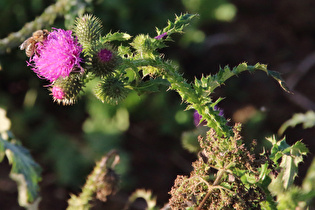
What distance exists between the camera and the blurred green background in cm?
487

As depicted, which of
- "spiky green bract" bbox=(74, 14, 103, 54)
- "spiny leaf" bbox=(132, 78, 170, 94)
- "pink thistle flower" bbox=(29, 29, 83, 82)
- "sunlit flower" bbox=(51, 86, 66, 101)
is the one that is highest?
"spiky green bract" bbox=(74, 14, 103, 54)

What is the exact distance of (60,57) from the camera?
2.23 m

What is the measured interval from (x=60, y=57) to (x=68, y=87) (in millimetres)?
157

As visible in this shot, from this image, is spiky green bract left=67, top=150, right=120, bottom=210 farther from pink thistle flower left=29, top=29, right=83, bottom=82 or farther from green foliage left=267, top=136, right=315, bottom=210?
green foliage left=267, top=136, right=315, bottom=210

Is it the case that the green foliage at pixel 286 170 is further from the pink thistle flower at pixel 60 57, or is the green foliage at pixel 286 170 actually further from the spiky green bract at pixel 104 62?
the pink thistle flower at pixel 60 57

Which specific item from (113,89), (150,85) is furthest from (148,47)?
(113,89)

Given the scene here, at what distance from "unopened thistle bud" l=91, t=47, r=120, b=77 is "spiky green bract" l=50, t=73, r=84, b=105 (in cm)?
12

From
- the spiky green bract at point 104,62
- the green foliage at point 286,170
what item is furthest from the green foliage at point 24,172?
the green foliage at point 286,170

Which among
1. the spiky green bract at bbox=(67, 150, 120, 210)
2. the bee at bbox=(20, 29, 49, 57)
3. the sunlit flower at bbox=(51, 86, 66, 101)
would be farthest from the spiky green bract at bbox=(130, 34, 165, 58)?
the spiky green bract at bbox=(67, 150, 120, 210)

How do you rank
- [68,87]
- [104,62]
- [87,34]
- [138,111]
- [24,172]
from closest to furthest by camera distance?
[104,62]
[68,87]
[87,34]
[24,172]
[138,111]

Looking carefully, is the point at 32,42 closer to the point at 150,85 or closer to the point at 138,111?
the point at 150,85

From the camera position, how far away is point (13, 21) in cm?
532

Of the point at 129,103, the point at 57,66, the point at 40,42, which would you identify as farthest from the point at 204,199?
the point at 129,103

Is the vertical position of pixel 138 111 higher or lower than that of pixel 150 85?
higher
